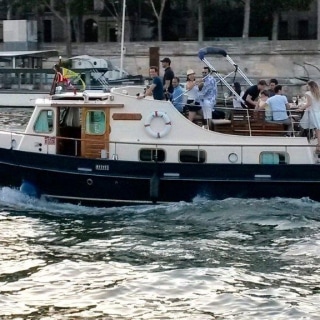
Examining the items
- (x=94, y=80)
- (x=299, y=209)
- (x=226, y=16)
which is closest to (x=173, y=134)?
(x=299, y=209)

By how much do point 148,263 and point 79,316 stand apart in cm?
279

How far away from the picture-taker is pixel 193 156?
20.5 metres

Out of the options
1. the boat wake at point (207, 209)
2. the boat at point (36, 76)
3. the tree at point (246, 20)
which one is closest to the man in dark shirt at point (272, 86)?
the boat wake at point (207, 209)

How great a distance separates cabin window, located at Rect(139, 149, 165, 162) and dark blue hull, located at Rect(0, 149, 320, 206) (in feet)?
1.03

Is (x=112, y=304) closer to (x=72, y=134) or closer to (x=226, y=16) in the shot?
(x=72, y=134)

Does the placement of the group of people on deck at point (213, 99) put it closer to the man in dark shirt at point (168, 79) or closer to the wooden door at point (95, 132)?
the man in dark shirt at point (168, 79)

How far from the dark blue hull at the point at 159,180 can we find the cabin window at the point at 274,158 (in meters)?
0.39

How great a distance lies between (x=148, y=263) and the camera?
16375 millimetres

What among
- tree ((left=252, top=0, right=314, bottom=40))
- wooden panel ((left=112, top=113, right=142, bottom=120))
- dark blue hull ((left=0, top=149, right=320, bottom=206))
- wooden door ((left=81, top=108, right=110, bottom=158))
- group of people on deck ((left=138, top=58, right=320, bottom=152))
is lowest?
dark blue hull ((left=0, top=149, right=320, bottom=206))

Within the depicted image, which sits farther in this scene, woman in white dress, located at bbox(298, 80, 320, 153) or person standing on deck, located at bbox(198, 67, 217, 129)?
person standing on deck, located at bbox(198, 67, 217, 129)

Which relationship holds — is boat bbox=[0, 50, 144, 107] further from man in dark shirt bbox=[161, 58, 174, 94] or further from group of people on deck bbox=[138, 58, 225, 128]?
group of people on deck bbox=[138, 58, 225, 128]

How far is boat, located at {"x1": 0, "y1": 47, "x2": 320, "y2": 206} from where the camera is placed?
20.1m

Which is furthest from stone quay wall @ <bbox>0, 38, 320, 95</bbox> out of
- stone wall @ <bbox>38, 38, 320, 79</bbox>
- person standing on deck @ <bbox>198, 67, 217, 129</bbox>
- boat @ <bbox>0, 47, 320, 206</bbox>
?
boat @ <bbox>0, 47, 320, 206</bbox>

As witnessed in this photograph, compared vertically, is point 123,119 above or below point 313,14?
below
